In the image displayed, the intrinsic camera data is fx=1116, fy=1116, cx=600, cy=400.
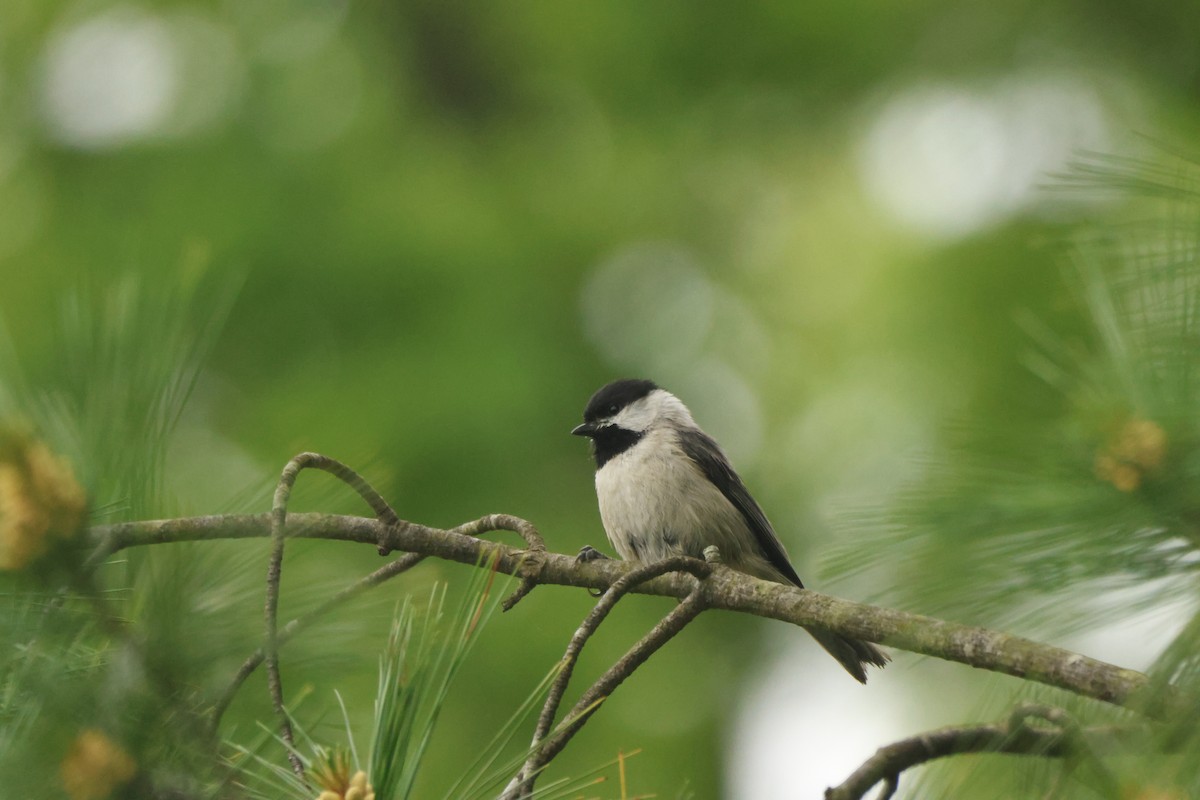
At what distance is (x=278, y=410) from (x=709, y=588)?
3.11 m

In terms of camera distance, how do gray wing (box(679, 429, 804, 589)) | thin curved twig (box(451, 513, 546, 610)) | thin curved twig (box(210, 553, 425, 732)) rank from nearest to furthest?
thin curved twig (box(210, 553, 425, 732)), thin curved twig (box(451, 513, 546, 610)), gray wing (box(679, 429, 804, 589))

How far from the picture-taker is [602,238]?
18.6ft

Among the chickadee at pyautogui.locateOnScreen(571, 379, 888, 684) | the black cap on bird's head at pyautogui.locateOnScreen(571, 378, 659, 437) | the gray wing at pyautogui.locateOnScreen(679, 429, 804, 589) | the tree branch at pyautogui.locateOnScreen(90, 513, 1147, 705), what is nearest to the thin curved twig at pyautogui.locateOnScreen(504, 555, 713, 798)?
the tree branch at pyautogui.locateOnScreen(90, 513, 1147, 705)

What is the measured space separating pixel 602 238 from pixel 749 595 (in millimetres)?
3963

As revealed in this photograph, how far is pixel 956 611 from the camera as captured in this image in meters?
1.38

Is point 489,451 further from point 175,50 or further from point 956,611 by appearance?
point 956,611

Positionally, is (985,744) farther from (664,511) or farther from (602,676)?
(664,511)

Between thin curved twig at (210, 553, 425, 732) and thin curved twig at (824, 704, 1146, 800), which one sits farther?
thin curved twig at (210, 553, 425, 732)

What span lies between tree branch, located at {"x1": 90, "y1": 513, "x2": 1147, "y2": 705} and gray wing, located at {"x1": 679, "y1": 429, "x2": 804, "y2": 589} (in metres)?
1.61

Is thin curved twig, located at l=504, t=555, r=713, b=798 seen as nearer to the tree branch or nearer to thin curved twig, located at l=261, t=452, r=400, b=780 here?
the tree branch

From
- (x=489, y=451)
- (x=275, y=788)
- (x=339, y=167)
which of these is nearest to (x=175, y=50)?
(x=339, y=167)

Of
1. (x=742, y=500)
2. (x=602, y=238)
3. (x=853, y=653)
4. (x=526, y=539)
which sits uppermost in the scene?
(x=602, y=238)

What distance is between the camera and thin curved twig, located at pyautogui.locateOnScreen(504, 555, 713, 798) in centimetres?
129

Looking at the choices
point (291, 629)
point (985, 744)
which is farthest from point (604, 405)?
point (985, 744)
